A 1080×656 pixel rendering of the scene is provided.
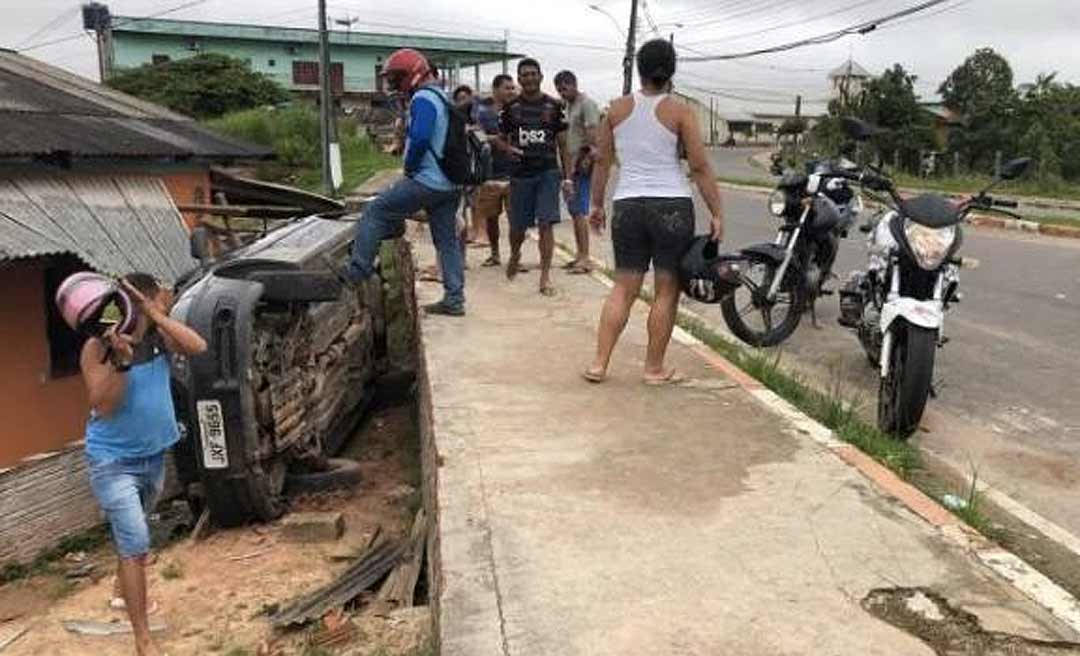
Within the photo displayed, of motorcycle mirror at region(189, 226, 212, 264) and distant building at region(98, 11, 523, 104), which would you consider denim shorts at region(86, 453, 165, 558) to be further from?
distant building at region(98, 11, 523, 104)

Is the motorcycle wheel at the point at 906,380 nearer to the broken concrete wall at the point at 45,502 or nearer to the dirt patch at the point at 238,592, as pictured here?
the dirt patch at the point at 238,592

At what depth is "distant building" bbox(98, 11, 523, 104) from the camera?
6016 centimetres

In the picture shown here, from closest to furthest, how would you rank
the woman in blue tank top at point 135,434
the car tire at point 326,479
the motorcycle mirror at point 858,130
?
the woman in blue tank top at point 135,434
the car tire at point 326,479
the motorcycle mirror at point 858,130

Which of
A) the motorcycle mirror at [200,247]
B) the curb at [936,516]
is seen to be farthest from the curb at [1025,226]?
the curb at [936,516]

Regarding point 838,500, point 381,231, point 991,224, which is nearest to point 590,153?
point 381,231

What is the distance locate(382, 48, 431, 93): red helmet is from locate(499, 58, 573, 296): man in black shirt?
1639 mm

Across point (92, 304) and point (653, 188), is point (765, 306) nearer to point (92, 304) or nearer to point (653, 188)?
point (653, 188)

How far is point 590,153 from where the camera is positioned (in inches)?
356

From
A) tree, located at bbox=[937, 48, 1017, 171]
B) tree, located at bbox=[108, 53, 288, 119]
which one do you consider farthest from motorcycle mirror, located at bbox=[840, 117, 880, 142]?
tree, located at bbox=[108, 53, 288, 119]

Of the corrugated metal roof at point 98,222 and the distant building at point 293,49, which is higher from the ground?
the distant building at point 293,49

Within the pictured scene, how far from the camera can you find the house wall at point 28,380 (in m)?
9.27

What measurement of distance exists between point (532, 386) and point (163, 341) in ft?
7.09

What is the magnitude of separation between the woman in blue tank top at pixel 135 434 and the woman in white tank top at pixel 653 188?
2.35 metres

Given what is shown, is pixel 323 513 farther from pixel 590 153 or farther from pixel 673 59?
pixel 590 153
